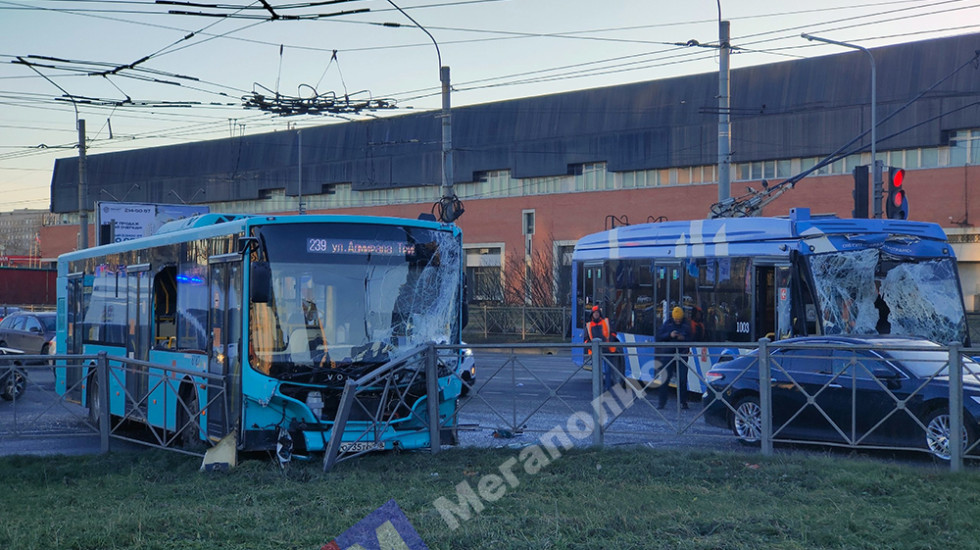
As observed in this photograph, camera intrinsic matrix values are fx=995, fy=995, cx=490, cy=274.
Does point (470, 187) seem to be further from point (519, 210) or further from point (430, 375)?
point (430, 375)

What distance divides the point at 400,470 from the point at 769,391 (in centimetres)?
403

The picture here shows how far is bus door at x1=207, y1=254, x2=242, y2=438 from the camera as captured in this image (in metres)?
10.7

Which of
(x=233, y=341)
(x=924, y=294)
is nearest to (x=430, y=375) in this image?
(x=233, y=341)

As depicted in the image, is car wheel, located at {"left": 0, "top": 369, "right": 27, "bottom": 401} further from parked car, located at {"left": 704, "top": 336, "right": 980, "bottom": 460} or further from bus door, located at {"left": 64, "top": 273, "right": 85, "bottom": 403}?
parked car, located at {"left": 704, "top": 336, "right": 980, "bottom": 460}

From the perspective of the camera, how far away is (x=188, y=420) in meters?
11.7

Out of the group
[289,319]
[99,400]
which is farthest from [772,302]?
[99,400]

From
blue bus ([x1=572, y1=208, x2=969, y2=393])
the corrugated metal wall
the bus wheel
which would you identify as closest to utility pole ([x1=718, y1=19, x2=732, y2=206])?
blue bus ([x1=572, y1=208, x2=969, y2=393])

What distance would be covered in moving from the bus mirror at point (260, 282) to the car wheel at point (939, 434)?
6871 millimetres

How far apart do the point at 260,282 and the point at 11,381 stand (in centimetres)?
426

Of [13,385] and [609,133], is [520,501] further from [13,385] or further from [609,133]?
[609,133]

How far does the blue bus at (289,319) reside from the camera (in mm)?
10508

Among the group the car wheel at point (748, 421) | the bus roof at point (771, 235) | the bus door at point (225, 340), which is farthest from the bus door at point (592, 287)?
the bus door at point (225, 340)

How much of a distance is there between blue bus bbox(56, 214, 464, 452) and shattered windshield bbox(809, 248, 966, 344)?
655 centimetres

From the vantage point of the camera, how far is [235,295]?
10836 mm
